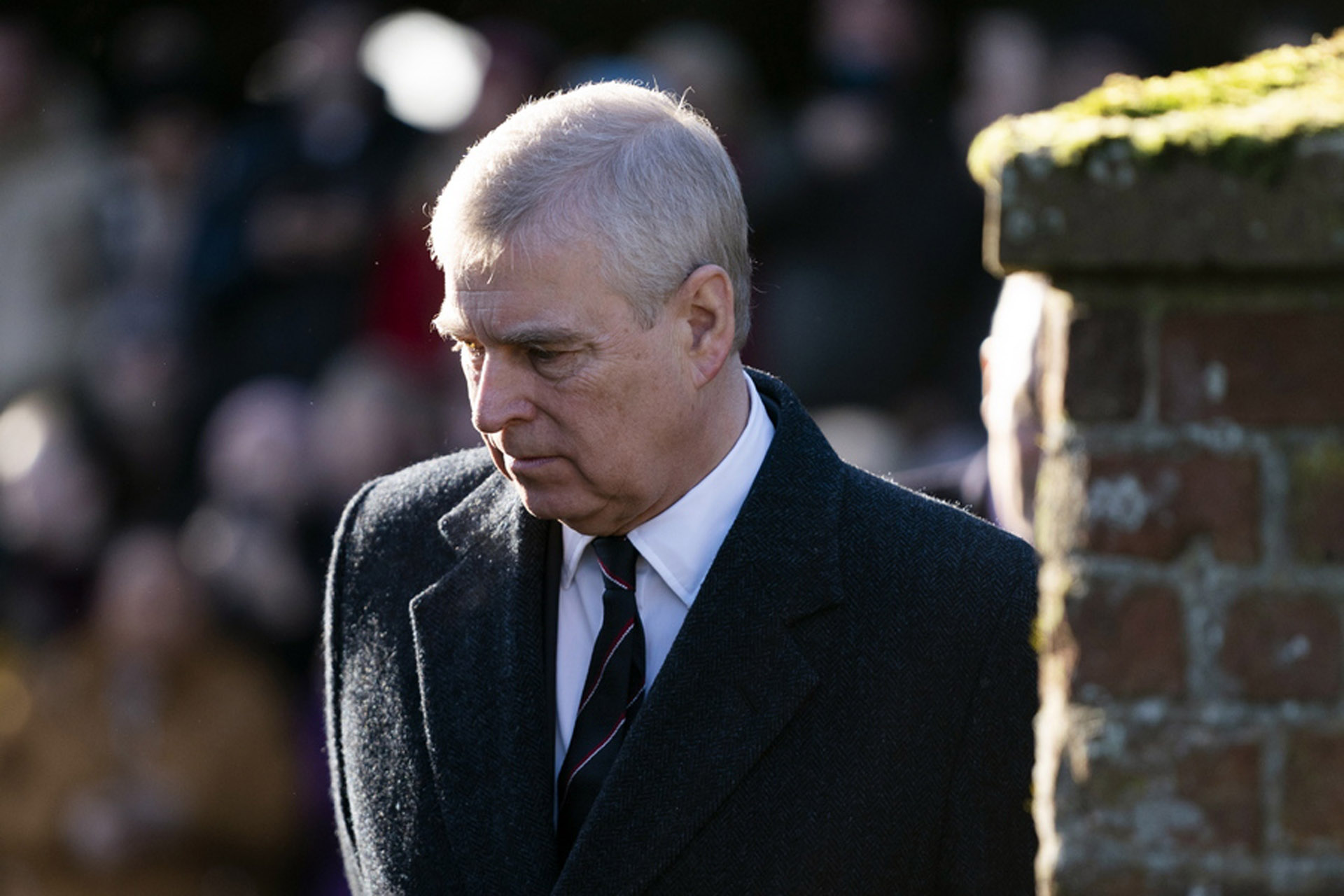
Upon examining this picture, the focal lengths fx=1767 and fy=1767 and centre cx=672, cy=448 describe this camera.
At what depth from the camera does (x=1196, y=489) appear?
1415 millimetres

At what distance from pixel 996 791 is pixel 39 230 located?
5.94 metres

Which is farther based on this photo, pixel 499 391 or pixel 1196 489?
pixel 499 391

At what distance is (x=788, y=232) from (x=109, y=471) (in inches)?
106

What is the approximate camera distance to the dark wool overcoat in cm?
235

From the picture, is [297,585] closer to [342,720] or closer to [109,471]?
[109,471]

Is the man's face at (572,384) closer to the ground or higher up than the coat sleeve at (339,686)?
higher up

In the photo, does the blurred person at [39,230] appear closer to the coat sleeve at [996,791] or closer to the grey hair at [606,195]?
the grey hair at [606,195]

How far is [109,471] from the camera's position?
6.58m

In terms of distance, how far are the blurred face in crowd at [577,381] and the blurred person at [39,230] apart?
5.16m

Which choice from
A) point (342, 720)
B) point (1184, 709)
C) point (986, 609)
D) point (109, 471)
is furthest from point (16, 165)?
point (1184, 709)

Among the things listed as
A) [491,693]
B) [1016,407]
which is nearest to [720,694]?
[491,693]

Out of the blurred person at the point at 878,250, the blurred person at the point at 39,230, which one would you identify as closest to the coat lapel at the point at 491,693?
the blurred person at the point at 878,250

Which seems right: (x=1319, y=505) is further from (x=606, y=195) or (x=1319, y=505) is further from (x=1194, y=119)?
(x=606, y=195)

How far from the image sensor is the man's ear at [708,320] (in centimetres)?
250
